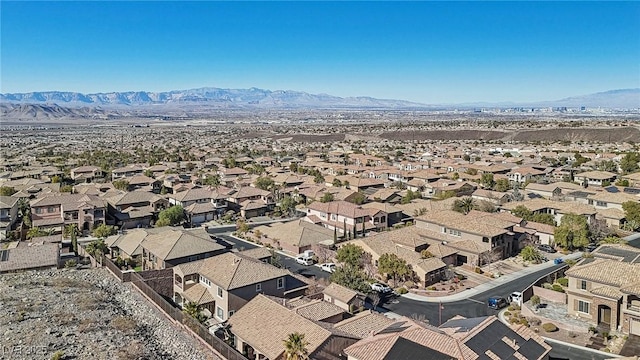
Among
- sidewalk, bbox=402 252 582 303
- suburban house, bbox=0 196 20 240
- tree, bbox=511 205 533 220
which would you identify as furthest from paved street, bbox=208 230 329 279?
tree, bbox=511 205 533 220

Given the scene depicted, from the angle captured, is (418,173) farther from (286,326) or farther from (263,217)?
(286,326)

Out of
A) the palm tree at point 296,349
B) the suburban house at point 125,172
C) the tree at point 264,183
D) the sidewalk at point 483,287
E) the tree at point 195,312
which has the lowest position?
the sidewalk at point 483,287

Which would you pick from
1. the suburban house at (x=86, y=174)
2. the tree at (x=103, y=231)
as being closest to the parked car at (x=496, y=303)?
the tree at (x=103, y=231)

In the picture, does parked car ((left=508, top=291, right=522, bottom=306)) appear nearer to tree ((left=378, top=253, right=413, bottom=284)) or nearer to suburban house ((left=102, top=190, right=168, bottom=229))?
tree ((left=378, top=253, right=413, bottom=284))

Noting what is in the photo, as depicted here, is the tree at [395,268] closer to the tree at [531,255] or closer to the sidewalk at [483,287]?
the sidewalk at [483,287]

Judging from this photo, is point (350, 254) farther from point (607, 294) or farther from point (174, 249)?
point (607, 294)

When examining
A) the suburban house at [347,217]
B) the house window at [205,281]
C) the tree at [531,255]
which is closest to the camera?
the house window at [205,281]

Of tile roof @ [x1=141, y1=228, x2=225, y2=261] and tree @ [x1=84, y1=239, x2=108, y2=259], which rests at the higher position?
tile roof @ [x1=141, y1=228, x2=225, y2=261]
